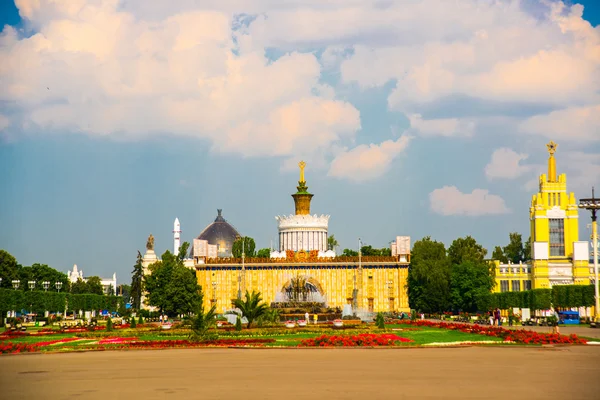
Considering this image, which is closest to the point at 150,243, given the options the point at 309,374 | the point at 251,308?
the point at 251,308

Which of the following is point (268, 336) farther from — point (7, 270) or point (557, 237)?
point (557, 237)

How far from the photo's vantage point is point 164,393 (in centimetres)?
1873

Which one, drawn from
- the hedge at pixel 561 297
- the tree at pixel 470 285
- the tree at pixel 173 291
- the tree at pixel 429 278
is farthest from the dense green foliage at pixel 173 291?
the hedge at pixel 561 297

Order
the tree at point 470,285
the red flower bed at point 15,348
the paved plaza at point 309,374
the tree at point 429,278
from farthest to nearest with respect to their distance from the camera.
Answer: the tree at point 429,278
the tree at point 470,285
the red flower bed at point 15,348
the paved plaza at point 309,374

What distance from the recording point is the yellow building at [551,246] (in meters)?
92.1

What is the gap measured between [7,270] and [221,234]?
298 feet

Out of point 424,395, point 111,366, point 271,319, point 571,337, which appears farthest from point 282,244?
point 424,395

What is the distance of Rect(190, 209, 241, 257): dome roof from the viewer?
17330cm

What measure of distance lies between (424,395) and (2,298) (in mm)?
61548

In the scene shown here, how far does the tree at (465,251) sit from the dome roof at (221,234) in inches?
3087

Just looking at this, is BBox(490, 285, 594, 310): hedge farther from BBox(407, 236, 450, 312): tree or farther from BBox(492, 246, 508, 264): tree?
BBox(492, 246, 508, 264): tree

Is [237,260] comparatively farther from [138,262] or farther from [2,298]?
[2,298]

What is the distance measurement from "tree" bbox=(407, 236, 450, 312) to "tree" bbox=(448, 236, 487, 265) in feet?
7.57

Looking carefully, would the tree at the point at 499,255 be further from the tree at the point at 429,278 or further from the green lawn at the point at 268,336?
the green lawn at the point at 268,336
